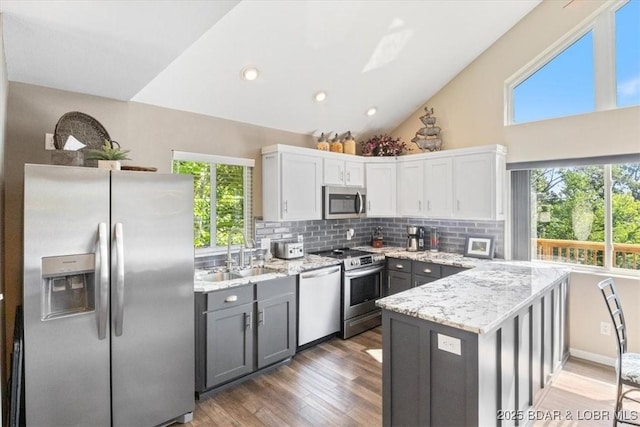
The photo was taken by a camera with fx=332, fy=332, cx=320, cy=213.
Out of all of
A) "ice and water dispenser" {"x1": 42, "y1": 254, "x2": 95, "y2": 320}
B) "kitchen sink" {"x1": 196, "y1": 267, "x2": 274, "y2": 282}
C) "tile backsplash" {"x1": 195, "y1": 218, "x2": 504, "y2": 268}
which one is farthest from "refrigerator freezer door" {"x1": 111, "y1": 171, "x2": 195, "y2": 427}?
"tile backsplash" {"x1": 195, "y1": 218, "x2": 504, "y2": 268}

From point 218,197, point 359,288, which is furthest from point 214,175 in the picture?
point 359,288

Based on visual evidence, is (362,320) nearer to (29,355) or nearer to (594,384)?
(594,384)

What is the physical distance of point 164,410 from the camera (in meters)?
2.38

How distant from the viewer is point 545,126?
3.72m

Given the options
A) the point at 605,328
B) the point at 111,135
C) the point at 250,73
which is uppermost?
the point at 250,73

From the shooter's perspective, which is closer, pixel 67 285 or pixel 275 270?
pixel 67 285

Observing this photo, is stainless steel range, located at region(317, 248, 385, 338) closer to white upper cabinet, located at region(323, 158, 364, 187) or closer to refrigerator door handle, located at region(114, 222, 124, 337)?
white upper cabinet, located at region(323, 158, 364, 187)

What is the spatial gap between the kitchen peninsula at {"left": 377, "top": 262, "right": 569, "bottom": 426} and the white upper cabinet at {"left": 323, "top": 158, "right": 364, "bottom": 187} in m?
2.13

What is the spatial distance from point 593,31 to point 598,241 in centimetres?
220

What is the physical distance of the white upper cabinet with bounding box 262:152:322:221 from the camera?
376 centimetres

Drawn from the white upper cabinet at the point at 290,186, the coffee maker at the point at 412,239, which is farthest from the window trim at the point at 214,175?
the coffee maker at the point at 412,239

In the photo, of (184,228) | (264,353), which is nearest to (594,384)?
(264,353)

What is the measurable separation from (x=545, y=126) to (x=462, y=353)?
315 cm

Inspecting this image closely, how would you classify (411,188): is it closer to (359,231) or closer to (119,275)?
(359,231)
